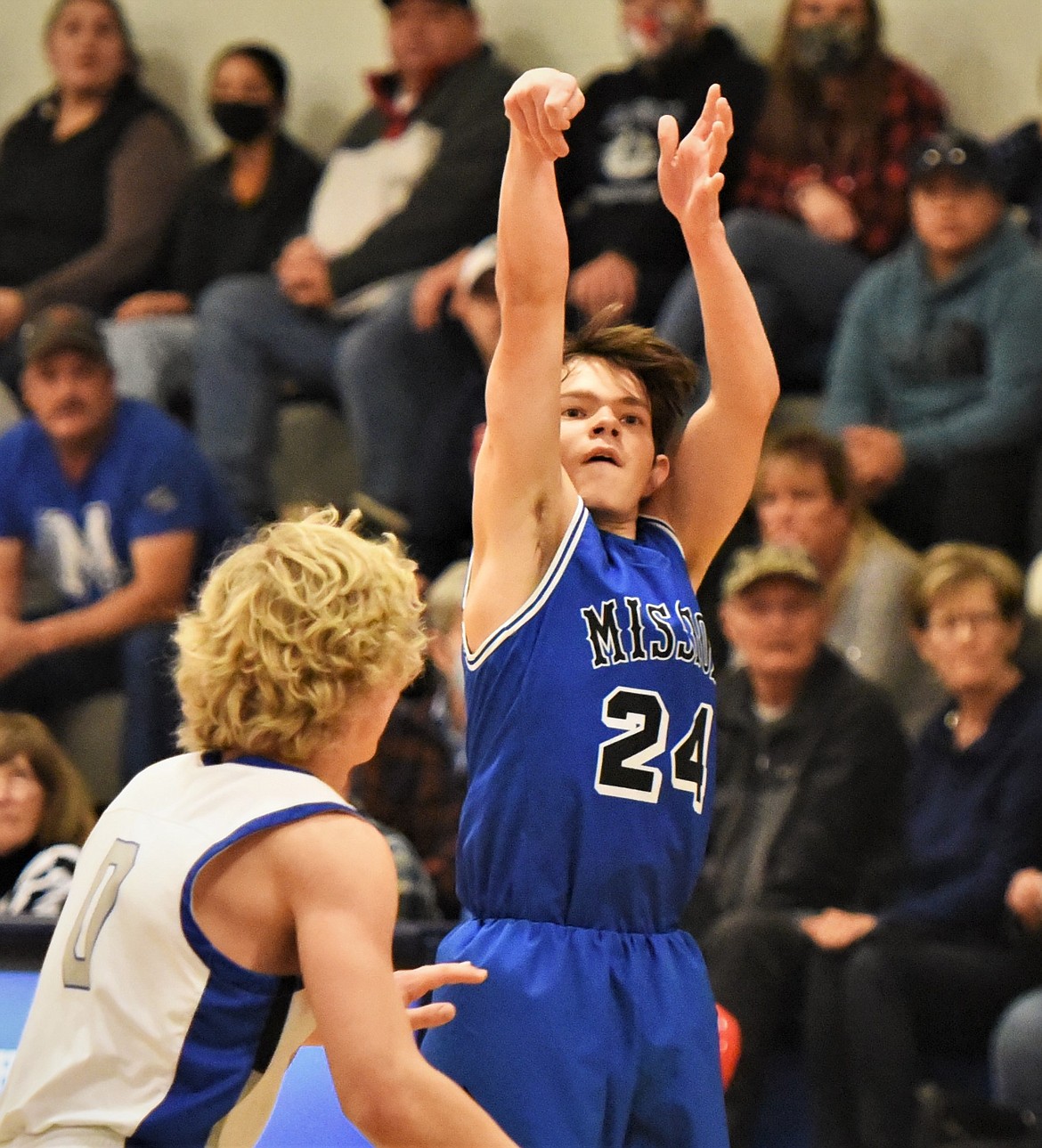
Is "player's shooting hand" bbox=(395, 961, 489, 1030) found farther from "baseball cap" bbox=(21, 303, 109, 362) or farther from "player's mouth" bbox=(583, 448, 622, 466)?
"baseball cap" bbox=(21, 303, 109, 362)

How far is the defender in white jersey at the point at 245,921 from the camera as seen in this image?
1.92 metres

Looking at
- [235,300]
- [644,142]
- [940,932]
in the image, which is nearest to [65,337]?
[235,300]

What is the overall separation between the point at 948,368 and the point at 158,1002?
3.60 meters

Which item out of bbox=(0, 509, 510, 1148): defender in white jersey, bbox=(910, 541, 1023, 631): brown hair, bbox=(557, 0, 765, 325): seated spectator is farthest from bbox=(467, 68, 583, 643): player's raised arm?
bbox=(557, 0, 765, 325): seated spectator

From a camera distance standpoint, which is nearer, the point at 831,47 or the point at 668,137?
the point at 668,137

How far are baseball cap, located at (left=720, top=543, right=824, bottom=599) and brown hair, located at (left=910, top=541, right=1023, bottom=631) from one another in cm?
24

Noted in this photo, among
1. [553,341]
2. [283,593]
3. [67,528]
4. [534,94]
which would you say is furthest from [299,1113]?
[67,528]

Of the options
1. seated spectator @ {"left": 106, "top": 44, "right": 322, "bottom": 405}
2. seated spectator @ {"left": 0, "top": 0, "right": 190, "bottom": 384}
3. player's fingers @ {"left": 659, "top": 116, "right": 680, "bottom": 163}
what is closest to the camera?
player's fingers @ {"left": 659, "top": 116, "right": 680, "bottom": 163}

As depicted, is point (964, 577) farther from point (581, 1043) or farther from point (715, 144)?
point (581, 1043)

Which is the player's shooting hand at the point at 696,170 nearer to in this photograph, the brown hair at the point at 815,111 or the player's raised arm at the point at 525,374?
the player's raised arm at the point at 525,374

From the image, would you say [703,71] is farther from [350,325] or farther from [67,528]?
[67,528]

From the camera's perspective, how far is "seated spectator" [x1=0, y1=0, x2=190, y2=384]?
652 centimetres

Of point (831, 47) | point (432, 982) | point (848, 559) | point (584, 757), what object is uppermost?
point (831, 47)

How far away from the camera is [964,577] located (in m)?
4.38
